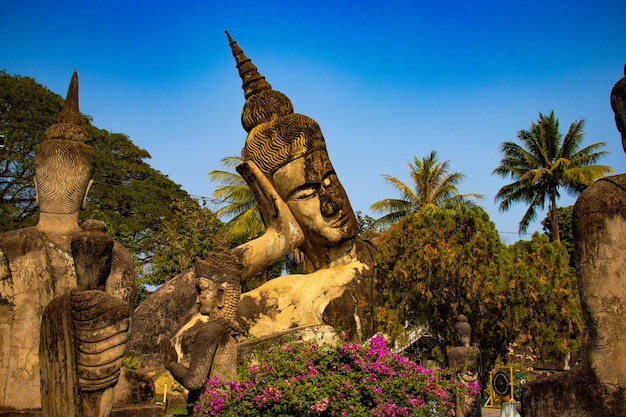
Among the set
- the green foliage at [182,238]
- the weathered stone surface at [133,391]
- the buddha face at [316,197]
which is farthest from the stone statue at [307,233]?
the green foliage at [182,238]

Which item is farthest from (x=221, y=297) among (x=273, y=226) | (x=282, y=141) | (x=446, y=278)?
(x=446, y=278)

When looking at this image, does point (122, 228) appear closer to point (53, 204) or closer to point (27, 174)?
point (27, 174)

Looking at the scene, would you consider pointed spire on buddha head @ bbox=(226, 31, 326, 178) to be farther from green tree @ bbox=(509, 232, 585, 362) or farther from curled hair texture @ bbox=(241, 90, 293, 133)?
green tree @ bbox=(509, 232, 585, 362)

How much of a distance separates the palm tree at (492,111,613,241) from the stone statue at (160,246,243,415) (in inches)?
916

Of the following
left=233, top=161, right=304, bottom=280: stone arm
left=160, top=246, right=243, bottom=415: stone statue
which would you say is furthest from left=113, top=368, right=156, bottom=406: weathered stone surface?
left=233, top=161, right=304, bottom=280: stone arm

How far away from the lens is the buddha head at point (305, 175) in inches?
470

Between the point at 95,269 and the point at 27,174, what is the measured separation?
22.9 metres

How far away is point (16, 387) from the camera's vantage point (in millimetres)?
6570

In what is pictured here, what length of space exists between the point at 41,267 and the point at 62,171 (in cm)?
119

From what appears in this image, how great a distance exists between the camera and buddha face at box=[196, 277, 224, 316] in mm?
8602

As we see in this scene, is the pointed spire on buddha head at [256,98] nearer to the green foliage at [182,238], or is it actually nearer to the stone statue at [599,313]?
the stone statue at [599,313]

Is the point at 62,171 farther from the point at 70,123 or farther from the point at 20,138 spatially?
the point at 20,138

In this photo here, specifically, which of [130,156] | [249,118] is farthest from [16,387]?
[130,156]

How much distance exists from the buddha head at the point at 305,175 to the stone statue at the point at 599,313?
7373 mm
